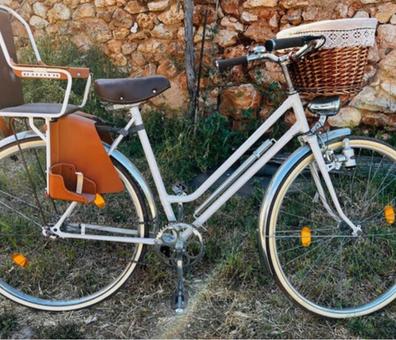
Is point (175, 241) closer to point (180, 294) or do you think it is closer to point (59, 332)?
point (180, 294)

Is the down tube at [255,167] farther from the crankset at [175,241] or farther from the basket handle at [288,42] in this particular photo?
the basket handle at [288,42]

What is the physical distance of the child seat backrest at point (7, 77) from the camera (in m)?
A: 2.06

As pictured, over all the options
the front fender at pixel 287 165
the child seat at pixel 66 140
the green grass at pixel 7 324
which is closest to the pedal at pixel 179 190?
the child seat at pixel 66 140

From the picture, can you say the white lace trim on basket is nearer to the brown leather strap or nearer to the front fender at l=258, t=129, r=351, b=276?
the front fender at l=258, t=129, r=351, b=276

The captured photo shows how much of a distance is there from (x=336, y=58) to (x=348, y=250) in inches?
50.7

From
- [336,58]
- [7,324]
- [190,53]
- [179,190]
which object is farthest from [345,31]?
[7,324]

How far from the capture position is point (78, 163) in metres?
2.12

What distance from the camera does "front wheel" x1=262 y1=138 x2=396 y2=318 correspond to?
2.30 metres

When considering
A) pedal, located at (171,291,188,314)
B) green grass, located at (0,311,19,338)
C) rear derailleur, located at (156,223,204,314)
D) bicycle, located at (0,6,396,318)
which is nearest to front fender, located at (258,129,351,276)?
bicycle, located at (0,6,396,318)

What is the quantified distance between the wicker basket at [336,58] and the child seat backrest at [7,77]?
1330mm

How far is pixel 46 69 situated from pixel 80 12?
207cm

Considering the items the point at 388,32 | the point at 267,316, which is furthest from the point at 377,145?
the point at 388,32

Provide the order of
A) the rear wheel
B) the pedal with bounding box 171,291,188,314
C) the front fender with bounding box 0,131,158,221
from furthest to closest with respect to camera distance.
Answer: the rear wheel < the pedal with bounding box 171,291,188,314 < the front fender with bounding box 0,131,158,221

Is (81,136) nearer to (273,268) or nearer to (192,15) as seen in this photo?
(273,268)
